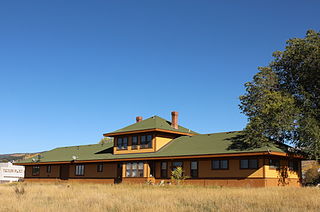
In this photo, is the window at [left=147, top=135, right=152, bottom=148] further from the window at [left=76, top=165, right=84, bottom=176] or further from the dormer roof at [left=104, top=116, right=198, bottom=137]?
the window at [left=76, top=165, right=84, bottom=176]

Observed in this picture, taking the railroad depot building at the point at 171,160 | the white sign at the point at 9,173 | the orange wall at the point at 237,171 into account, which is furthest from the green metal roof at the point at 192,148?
the white sign at the point at 9,173

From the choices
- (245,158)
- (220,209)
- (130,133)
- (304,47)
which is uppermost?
(304,47)

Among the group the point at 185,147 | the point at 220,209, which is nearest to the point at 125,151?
the point at 185,147

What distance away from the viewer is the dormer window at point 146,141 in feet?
140

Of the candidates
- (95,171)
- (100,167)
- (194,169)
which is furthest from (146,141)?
(95,171)

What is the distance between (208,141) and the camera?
40531 mm

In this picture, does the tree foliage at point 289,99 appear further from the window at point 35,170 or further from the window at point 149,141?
the window at point 35,170

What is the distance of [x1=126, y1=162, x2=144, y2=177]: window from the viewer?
41.4 m

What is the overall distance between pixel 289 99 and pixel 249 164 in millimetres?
6816

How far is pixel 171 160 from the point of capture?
131 ft

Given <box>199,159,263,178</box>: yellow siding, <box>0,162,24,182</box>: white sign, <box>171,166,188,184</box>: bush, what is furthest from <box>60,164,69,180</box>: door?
<box>199,159,263,178</box>: yellow siding

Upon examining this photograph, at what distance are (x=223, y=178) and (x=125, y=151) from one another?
13.3 m

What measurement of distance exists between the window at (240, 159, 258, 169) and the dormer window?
37.6 feet

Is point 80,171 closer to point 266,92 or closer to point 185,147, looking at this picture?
point 185,147
